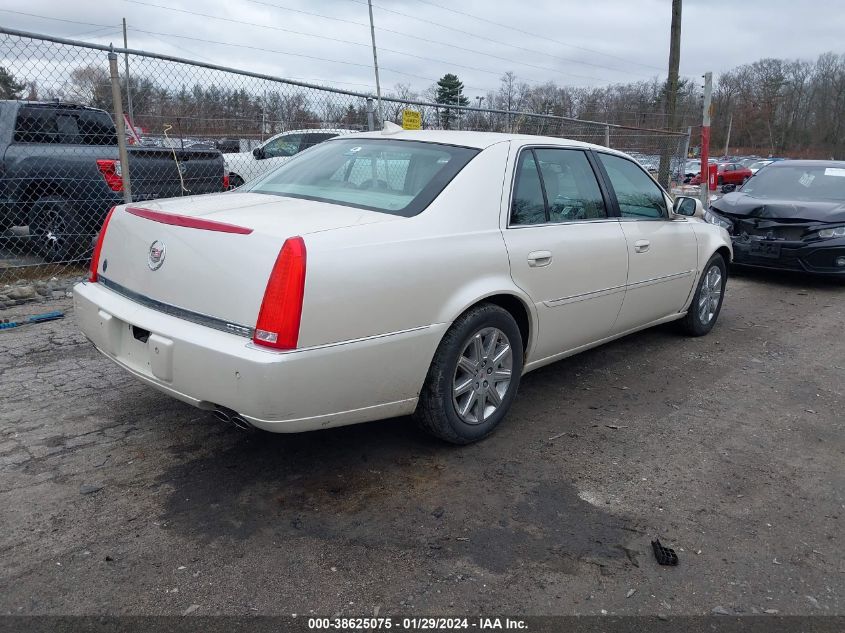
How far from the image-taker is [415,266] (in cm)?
309

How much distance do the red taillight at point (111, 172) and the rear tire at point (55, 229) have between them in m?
0.49

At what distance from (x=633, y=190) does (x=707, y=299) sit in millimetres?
1605

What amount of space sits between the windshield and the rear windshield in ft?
21.8

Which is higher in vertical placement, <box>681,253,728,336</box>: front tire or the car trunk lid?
the car trunk lid

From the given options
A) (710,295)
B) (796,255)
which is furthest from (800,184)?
(710,295)

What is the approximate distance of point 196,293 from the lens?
9.57 feet

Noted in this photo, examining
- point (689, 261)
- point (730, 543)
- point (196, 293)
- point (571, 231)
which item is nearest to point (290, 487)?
point (196, 293)

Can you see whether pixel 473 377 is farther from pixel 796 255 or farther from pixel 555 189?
pixel 796 255

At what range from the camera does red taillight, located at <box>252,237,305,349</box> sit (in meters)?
2.69

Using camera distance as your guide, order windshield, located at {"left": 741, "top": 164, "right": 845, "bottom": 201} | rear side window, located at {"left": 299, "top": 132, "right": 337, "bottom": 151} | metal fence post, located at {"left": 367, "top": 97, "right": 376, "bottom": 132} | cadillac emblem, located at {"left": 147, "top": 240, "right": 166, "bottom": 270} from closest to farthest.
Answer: cadillac emblem, located at {"left": 147, "top": 240, "right": 166, "bottom": 270} < metal fence post, located at {"left": 367, "top": 97, "right": 376, "bottom": 132} < windshield, located at {"left": 741, "top": 164, "right": 845, "bottom": 201} < rear side window, located at {"left": 299, "top": 132, "right": 337, "bottom": 151}

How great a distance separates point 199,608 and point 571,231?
9.23 feet

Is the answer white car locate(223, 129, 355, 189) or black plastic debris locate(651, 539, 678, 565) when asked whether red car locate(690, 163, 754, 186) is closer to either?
white car locate(223, 129, 355, 189)

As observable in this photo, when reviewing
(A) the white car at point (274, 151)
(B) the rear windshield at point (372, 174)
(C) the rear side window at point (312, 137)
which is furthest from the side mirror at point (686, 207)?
(C) the rear side window at point (312, 137)

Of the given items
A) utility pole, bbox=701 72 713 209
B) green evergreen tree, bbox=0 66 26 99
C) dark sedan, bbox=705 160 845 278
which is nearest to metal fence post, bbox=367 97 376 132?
green evergreen tree, bbox=0 66 26 99
